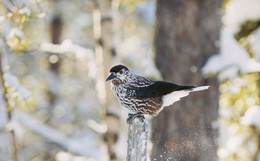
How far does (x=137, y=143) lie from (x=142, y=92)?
1247mm

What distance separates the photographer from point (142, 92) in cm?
400

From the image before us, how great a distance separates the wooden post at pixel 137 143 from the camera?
278 cm

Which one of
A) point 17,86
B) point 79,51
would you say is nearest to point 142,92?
point 17,86

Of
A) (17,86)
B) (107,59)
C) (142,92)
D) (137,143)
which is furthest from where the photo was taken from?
(107,59)

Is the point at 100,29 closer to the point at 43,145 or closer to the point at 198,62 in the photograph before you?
the point at 198,62

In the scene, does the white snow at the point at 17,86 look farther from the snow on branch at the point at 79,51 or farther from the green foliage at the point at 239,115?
the green foliage at the point at 239,115

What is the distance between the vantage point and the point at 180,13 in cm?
570

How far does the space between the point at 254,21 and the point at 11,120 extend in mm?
3858

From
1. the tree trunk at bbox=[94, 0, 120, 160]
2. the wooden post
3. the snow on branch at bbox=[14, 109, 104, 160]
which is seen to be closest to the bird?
the wooden post

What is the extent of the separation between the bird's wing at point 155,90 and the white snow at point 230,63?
1.65 meters

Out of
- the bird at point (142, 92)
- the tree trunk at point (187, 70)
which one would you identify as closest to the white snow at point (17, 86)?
the bird at point (142, 92)

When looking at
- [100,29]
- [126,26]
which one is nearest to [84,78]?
[126,26]

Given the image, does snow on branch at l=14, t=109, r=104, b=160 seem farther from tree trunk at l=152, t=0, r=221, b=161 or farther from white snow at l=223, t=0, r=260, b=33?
white snow at l=223, t=0, r=260, b=33

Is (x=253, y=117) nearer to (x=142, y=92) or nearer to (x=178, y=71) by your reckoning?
(x=178, y=71)
